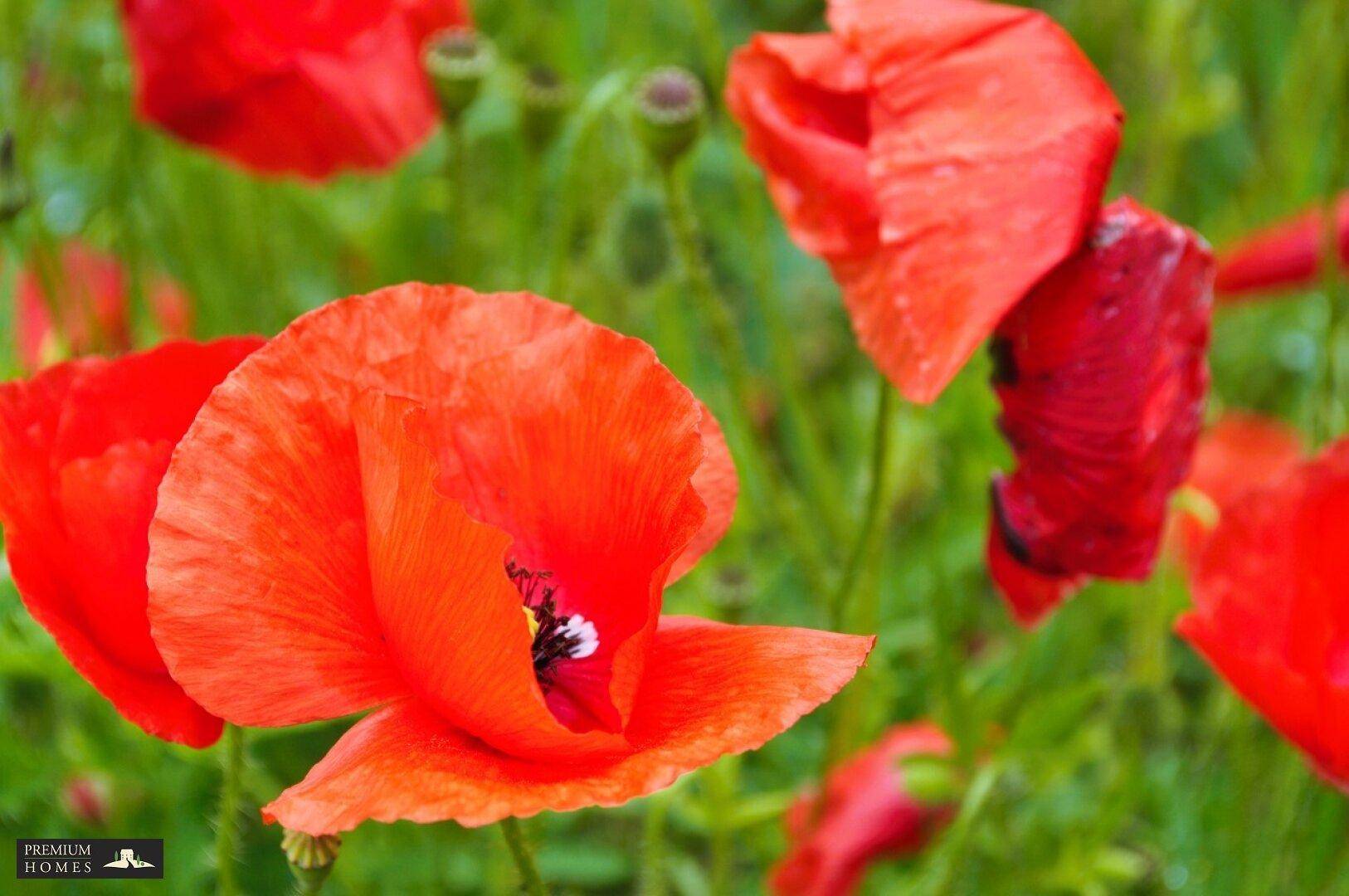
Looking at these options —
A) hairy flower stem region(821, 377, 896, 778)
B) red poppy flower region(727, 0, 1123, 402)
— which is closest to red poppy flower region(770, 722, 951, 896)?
hairy flower stem region(821, 377, 896, 778)

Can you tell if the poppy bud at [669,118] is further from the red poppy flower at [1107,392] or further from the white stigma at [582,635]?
the white stigma at [582,635]

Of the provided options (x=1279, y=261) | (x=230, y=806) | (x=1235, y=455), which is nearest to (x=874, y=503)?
(x=230, y=806)

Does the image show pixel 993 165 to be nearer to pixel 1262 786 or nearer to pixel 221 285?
pixel 1262 786

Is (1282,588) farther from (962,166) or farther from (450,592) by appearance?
(450,592)

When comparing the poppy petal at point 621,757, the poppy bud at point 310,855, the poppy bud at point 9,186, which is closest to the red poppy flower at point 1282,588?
the poppy petal at point 621,757

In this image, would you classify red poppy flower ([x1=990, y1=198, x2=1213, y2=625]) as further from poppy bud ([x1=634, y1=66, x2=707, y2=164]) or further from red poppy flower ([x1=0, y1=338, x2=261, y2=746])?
red poppy flower ([x1=0, y1=338, x2=261, y2=746])

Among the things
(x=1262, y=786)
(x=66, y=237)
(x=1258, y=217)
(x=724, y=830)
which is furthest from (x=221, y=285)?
(x=1258, y=217)
